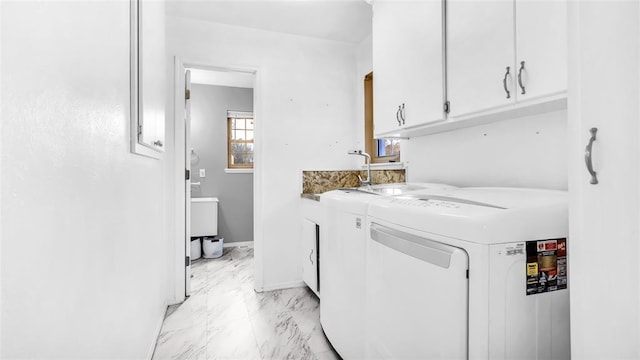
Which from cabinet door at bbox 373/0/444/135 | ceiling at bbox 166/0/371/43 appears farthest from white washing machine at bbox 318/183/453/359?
ceiling at bbox 166/0/371/43

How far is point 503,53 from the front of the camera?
1.28m

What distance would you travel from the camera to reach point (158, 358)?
1804 millimetres

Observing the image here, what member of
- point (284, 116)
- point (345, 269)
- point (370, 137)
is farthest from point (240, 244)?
point (345, 269)

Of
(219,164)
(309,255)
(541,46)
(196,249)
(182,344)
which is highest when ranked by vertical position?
(541,46)

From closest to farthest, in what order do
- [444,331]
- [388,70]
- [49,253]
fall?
[49,253] → [444,331] → [388,70]

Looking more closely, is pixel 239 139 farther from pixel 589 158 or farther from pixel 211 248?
pixel 589 158

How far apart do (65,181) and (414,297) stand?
1024 millimetres

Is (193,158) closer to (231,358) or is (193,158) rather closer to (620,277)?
(231,358)

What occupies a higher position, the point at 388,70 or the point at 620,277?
the point at 388,70

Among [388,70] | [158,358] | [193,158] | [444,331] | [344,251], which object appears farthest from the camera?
[193,158]

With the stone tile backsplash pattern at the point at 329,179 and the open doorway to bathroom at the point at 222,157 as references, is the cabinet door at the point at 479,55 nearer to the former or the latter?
the stone tile backsplash pattern at the point at 329,179

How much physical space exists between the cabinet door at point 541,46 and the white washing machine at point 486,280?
40 cm

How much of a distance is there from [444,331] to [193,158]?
4190 mm

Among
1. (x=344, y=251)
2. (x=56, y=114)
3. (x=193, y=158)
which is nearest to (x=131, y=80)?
(x=56, y=114)
